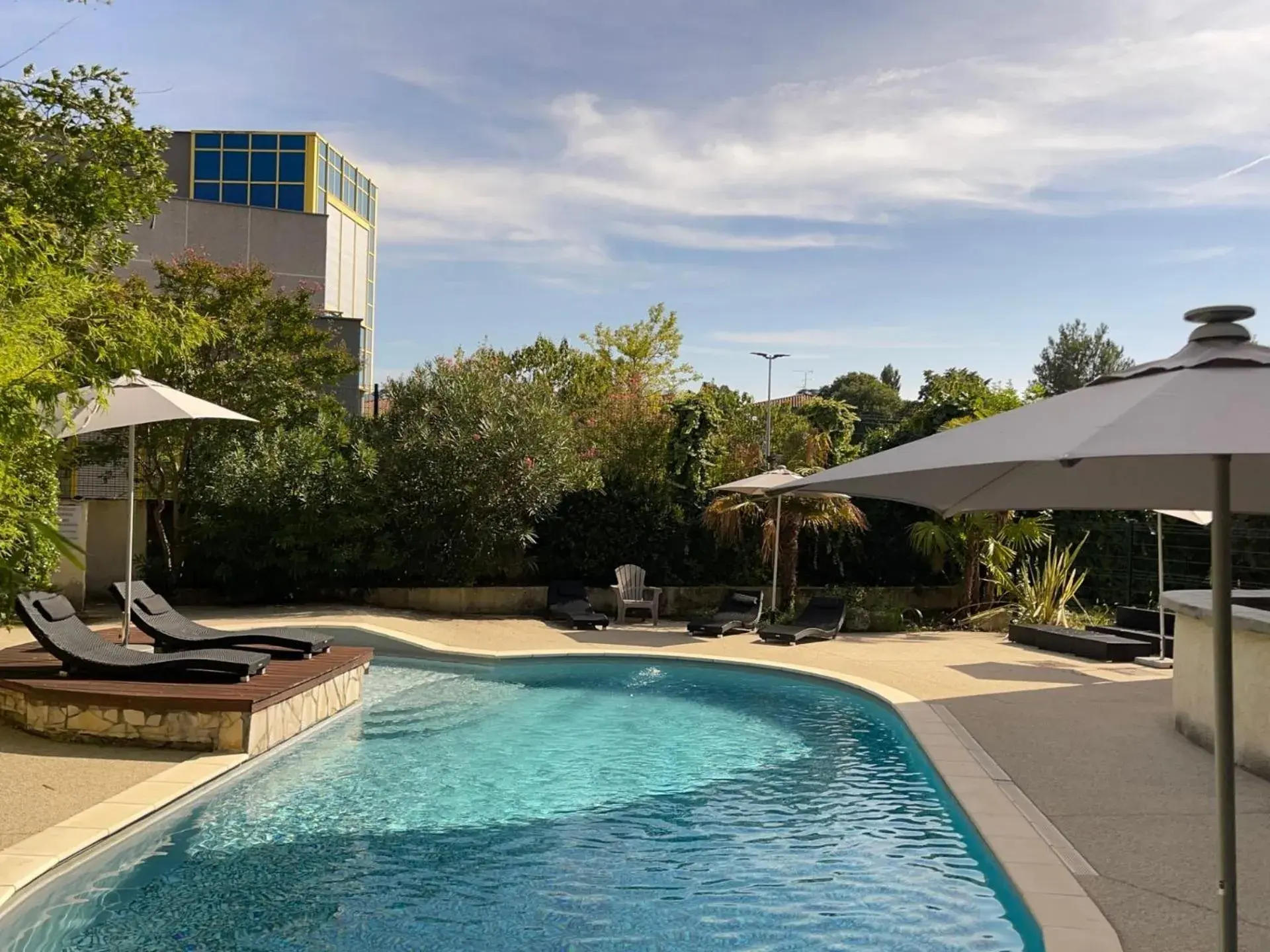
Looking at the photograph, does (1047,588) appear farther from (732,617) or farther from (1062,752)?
(1062,752)

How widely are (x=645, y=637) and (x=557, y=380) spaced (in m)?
24.2

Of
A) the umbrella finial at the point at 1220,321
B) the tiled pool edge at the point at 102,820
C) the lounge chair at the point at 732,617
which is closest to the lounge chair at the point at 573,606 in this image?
the lounge chair at the point at 732,617

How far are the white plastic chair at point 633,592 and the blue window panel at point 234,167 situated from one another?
111ft

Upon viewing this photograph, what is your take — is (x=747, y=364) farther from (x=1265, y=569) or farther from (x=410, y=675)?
(x=410, y=675)

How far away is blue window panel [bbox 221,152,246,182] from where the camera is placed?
42.0 metres

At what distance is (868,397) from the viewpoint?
71438 millimetres

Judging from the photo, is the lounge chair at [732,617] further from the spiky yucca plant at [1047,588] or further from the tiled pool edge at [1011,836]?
the spiky yucca plant at [1047,588]

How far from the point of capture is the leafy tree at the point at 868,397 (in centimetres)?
6788

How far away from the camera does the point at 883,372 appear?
300 ft

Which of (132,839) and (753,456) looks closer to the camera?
(132,839)

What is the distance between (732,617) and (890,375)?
80805 mm

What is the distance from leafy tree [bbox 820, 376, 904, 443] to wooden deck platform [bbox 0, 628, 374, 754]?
60091 mm

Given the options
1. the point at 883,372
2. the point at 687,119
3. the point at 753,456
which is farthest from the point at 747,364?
the point at 883,372

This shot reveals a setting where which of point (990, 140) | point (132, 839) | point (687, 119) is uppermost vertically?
point (687, 119)
